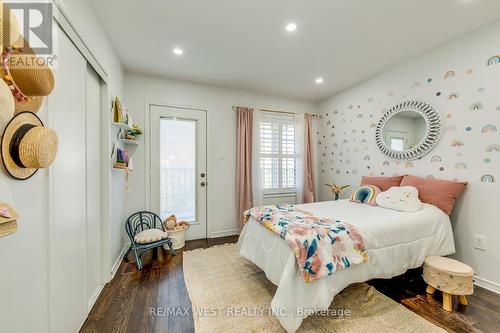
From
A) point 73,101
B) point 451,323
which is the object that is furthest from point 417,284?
point 73,101

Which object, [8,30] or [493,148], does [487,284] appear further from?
[8,30]

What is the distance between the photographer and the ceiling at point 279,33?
1759 mm

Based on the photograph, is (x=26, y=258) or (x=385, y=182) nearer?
(x=26, y=258)

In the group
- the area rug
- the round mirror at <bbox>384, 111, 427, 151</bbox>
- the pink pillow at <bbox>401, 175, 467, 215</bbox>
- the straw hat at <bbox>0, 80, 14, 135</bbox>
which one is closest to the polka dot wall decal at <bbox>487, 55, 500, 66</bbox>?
the round mirror at <bbox>384, 111, 427, 151</bbox>

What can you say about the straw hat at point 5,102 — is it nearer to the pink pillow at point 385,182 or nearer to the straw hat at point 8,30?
the straw hat at point 8,30

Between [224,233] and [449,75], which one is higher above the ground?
[449,75]

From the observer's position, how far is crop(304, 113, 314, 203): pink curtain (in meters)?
3.92

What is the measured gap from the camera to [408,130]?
2635 millimetres

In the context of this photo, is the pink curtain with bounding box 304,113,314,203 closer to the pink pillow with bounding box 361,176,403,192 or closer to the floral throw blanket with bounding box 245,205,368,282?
the pink pillow with bounding box 361,176,403,192

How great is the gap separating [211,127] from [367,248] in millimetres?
2681

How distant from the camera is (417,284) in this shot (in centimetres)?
205

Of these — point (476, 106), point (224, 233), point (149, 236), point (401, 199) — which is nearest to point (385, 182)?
point (401, 199)

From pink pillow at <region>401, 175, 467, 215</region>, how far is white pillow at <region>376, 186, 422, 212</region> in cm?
11

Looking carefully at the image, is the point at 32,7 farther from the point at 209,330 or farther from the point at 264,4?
the point at 209,330
